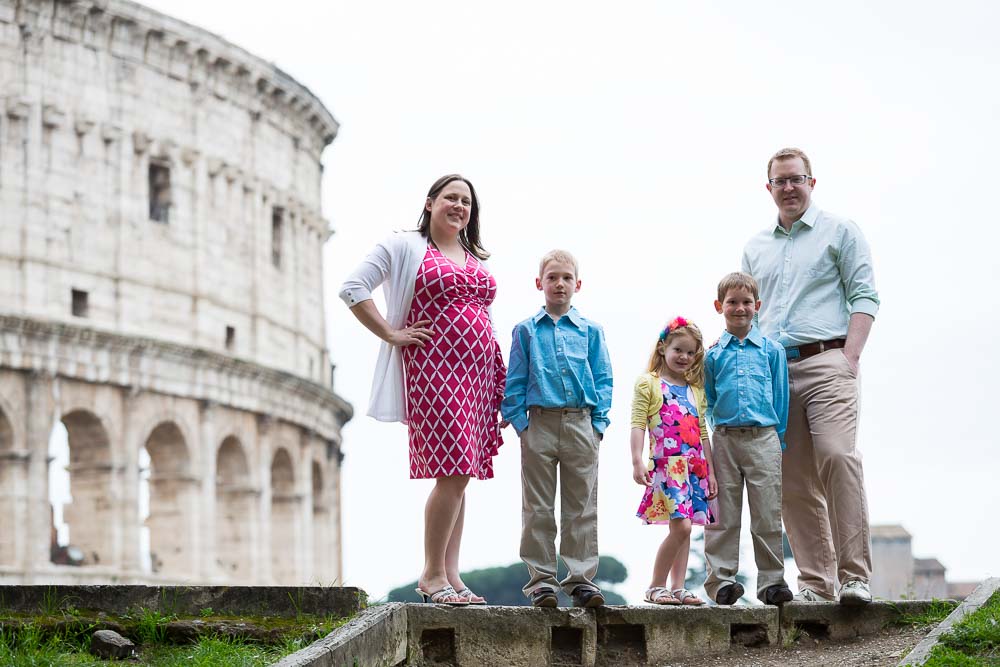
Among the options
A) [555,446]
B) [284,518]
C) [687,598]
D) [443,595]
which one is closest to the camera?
[443,595]

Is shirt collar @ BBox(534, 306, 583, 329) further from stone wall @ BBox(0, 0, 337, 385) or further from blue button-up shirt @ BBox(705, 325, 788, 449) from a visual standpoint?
stone wall @ BBox(0, 0, 337, 385)

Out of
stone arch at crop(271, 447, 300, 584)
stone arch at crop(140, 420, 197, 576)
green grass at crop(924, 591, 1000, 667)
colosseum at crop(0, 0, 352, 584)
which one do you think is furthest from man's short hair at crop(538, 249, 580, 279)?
stone arch at crop(271, 447, 300, 584)

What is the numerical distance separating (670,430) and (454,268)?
61.0 inches

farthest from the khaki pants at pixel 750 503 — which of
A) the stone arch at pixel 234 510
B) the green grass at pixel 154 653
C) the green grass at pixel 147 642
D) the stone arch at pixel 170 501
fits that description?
the stone arch at pixel 234 510

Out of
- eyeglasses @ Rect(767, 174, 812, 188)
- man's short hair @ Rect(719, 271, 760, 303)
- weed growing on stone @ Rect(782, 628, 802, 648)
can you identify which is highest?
eyeglasses @ Rect(767, 174, 812, 188)

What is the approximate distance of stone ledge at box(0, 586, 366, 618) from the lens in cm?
728

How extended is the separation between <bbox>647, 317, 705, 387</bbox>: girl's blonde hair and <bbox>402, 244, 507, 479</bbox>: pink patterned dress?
1.28m

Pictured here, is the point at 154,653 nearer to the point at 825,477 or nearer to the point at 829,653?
the point at 829,653

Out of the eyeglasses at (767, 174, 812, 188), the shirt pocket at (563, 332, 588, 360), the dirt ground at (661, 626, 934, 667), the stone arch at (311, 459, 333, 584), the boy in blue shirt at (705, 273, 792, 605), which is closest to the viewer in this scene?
the shirt pocket at (563, 332, 588, 360)

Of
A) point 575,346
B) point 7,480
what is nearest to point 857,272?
point 575,346

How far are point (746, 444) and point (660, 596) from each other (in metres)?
0.87

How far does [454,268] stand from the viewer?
7.73 meters

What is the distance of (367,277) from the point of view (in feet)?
25.1

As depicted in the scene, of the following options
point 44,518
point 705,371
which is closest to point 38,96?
point 44,518
